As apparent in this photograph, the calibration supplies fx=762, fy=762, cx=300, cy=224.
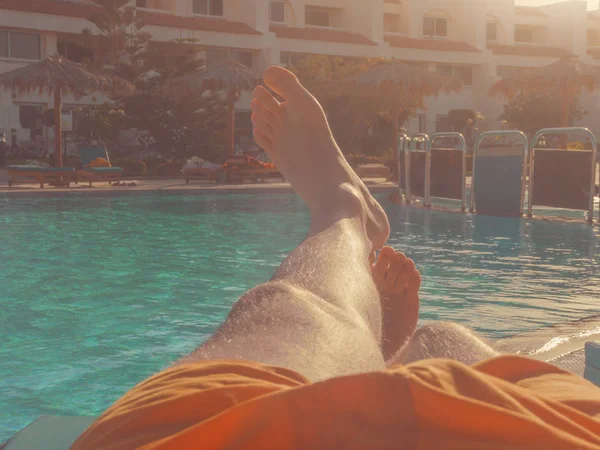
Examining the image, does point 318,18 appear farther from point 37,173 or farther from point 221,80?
point 37,173

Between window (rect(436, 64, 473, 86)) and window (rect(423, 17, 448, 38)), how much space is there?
211 centimetres

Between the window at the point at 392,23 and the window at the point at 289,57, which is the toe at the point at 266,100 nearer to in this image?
the window at the point at 289,57

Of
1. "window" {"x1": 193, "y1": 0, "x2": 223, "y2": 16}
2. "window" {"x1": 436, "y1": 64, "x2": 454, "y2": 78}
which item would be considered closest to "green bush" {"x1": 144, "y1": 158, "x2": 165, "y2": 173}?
"window" {"x1": 193, "y1": 0, "x2": 223, "y2": 16}

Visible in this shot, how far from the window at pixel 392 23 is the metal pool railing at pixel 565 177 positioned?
94.3 ft

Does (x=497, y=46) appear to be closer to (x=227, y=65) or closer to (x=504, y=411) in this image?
(x=227, y=65)

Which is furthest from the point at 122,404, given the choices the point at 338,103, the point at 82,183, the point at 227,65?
the point at 338,103

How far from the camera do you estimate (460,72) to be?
120 feet

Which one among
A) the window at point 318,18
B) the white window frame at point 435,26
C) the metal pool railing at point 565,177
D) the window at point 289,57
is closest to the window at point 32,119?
the window at point 289,57

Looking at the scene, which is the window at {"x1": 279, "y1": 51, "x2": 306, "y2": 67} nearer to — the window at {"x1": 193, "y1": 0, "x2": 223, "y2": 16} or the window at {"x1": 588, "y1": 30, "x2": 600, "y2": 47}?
the window at {"x1": 193, "y1": 0, "x2": 223, "y2": 16}

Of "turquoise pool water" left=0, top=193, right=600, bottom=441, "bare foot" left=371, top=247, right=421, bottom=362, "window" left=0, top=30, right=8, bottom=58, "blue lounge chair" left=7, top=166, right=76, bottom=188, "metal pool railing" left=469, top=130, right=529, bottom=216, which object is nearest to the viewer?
"bare foot" left=371, top=247, right=421, bottom=362

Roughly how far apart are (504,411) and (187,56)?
2257cm

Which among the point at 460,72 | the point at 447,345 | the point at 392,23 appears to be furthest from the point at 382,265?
the point at 392,23

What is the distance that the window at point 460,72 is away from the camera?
1417 inches

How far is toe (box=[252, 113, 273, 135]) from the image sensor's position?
345cm
